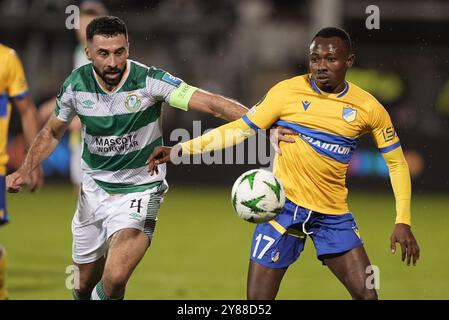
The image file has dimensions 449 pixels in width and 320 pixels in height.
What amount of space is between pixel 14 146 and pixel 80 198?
8972 mm


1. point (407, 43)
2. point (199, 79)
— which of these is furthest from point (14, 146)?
point (407, 43)

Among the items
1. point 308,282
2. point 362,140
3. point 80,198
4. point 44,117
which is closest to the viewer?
Answer: point 80,198

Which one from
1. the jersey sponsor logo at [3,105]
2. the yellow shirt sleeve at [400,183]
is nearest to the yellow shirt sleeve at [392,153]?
the yellow shirt sleeve at [400,183]

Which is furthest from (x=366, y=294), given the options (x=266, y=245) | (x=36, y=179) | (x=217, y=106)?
(x=36, y=179)

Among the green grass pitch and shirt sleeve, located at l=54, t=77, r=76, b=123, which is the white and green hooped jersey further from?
the green grass pitch

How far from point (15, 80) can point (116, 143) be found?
5.47 feet

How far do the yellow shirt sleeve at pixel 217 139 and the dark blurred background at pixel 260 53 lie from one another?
30.1 ft

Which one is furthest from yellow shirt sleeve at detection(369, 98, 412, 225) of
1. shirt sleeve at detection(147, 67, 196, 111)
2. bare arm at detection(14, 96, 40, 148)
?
bare arm at detection(14, 96, 40, 148)

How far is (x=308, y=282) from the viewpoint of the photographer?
9.23 meters

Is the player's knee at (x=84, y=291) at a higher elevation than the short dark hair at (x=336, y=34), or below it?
below

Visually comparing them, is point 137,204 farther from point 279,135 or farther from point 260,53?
point 260,53

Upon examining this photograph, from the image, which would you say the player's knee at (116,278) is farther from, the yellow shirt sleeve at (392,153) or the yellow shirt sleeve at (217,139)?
the yellow shirt sleeve at (392,153)

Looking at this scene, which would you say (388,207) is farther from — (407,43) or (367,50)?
(407,43)

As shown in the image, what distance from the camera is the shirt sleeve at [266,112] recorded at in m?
6.04
